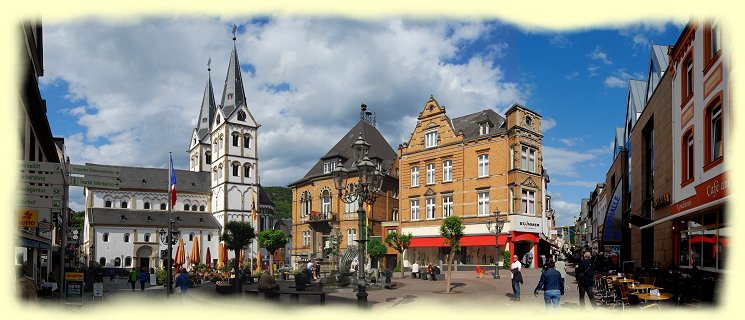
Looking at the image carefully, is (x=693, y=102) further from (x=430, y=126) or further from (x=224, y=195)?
(x=224, y=195)

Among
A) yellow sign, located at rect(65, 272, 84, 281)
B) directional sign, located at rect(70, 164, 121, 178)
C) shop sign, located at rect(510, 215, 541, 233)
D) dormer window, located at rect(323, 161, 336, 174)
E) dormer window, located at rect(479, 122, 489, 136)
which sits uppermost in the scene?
dormer window, located at rect(479, 122, 489, 136)

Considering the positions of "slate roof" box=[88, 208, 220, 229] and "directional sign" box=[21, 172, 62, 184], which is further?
"slate roof" box=[88, 208, 220, 229]

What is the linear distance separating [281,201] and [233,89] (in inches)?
2477

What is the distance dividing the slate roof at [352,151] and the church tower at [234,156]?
2722cm

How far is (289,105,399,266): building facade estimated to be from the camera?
2248 inches

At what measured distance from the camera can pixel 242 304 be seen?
1938cm

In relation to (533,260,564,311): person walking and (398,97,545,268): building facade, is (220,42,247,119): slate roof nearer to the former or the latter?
(398,97,545,268): building facade

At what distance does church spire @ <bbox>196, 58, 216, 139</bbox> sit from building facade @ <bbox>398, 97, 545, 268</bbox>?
6113cm

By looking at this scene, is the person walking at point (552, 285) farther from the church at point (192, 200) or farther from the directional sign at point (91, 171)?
the church at point (192, 200)

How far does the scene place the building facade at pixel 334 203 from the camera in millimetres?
57094

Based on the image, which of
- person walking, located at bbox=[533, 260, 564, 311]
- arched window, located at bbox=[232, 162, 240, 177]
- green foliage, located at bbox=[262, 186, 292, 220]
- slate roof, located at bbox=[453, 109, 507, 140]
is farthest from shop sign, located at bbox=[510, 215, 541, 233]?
green foliage, located at bbox=[262, 186, 292, 220]

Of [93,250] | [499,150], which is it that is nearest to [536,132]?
[499,150]

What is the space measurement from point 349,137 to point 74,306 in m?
50.3

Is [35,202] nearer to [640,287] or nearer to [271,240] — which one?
[640,287]
